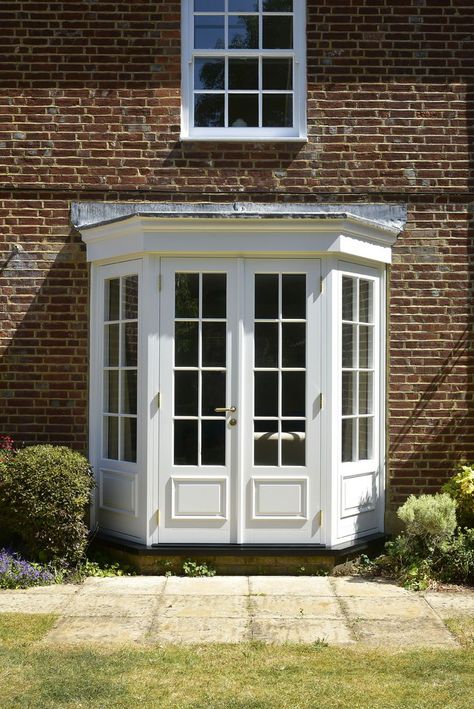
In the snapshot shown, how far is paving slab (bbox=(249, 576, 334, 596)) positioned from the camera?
7219 millimetres

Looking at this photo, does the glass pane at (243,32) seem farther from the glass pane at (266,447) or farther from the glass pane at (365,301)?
the glass pane at (266,447)

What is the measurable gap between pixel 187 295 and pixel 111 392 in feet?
4.09

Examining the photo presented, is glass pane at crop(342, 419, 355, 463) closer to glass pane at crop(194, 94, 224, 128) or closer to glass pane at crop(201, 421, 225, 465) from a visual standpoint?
glass pane at crop(201, 421, 225, 465)

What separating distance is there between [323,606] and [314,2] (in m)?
5.71

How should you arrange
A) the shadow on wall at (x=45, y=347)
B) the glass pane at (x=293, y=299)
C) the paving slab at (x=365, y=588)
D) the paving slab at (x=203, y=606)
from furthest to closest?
the shadow on wall at (x=45, y=347)
the glass pane at (x=293, y=299)
the paving slab at (x=365, y=588)
the paving slab at (x=203, y=606)

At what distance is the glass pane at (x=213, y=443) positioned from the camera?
7.92 metres

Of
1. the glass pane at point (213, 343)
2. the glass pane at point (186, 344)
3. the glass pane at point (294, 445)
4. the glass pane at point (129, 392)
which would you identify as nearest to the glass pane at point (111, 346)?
the glass pane at point (129, 392)

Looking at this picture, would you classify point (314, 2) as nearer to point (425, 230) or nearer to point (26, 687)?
point (425, 230)

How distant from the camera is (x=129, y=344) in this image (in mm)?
8203

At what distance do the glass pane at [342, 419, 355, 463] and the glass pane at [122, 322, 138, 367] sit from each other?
2.03 m

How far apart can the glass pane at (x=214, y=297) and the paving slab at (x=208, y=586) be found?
2322mm

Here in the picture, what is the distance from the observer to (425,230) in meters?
8.64

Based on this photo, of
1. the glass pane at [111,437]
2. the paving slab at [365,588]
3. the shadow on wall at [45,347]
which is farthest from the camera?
the shadow on wall at [45,347]

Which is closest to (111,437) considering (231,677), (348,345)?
(348,345)
